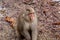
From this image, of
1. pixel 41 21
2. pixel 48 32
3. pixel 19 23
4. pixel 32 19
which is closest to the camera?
pixel 32 19

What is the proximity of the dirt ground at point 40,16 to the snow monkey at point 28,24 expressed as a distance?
1.69 feet

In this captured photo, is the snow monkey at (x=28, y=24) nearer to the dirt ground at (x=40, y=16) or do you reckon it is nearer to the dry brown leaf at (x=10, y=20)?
the dirt ground at (x=40, y=16)

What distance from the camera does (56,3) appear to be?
9.26m

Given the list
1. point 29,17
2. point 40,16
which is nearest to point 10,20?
point 40,16

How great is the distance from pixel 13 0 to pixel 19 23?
2.77 m

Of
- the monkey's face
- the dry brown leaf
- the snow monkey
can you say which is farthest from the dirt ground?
the monkey's face

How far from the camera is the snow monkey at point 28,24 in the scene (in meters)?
6.51

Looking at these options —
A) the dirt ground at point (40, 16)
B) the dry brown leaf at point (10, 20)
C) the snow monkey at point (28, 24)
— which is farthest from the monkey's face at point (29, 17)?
the dry brown leaf at point (10, 20)

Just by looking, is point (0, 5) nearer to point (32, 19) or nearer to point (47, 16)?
point (47, 16)

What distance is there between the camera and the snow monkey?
6512 mm

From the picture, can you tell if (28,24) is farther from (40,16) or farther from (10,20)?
(40,16)

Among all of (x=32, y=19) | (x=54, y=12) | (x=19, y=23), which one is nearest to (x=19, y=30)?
(x=19, y=23)

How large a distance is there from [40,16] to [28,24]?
197cm

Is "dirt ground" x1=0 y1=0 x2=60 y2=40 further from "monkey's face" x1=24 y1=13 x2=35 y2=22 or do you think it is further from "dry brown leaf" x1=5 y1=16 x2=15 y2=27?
"monkey's face" x1=24 y1=13 x2=35 y2=22
